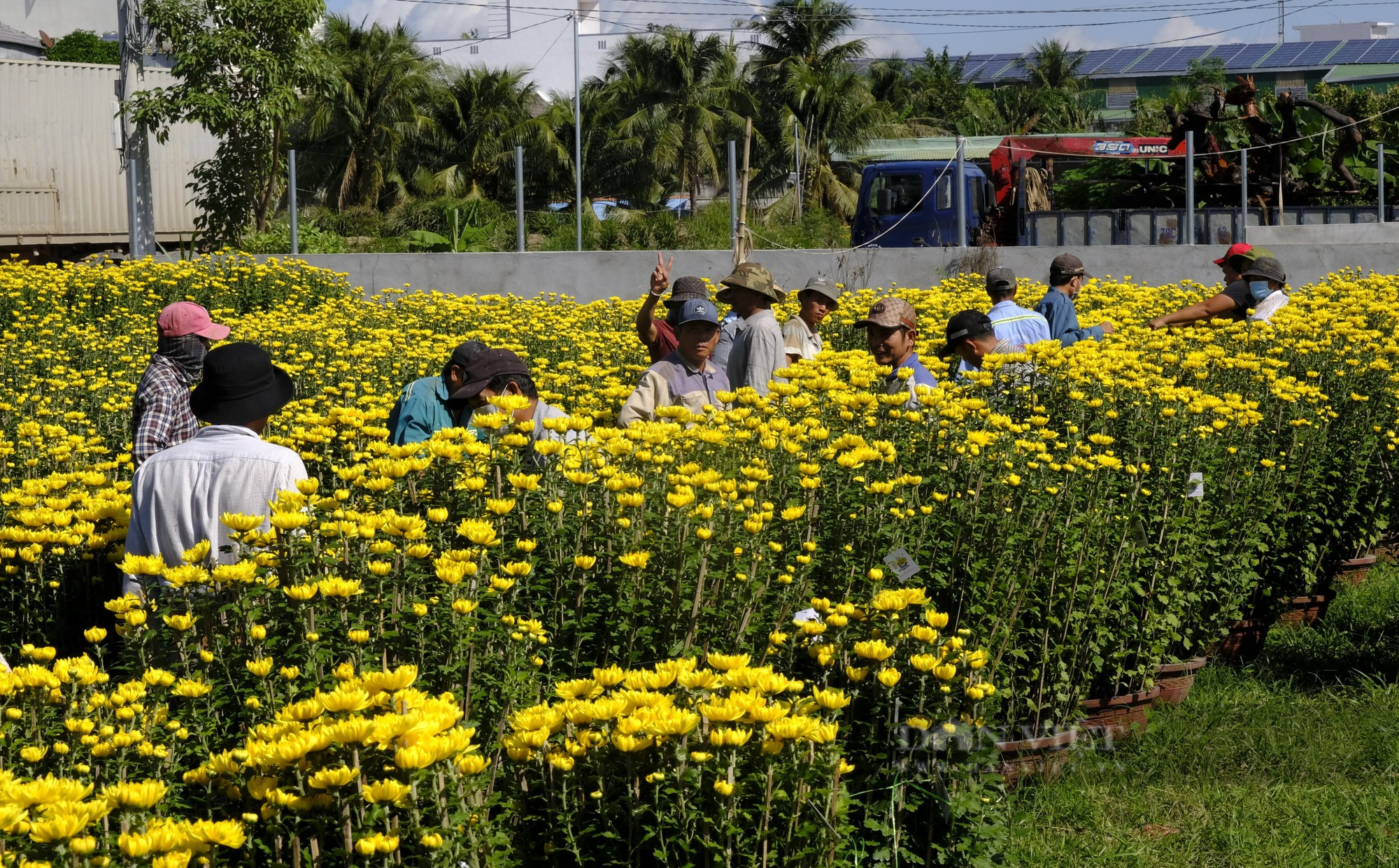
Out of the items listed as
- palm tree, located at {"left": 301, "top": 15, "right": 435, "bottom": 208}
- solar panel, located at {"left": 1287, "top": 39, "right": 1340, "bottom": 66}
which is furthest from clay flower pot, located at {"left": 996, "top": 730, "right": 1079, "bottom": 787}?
solar panel, located at {"left": 1287, "top": 39, "right": 1340, "bottom": 66}

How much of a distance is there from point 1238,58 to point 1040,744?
70141 mm

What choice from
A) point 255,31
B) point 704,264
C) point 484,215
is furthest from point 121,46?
point 484,215

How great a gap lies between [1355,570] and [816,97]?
3749 cm

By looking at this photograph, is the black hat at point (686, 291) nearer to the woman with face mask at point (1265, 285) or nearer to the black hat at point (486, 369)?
the black hat at point (486, 369)

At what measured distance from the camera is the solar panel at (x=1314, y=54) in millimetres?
63781

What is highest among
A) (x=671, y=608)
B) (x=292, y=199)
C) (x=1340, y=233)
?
(x=292, y=199)

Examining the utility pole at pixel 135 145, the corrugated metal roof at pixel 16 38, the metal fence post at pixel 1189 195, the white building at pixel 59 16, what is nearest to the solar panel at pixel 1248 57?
the white building at pixel 59 16

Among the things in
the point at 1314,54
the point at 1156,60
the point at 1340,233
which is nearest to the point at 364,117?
the point at 1340,233

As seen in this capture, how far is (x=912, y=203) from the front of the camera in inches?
941

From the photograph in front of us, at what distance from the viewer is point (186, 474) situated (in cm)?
373

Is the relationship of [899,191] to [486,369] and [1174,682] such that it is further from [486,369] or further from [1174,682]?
[486,369]

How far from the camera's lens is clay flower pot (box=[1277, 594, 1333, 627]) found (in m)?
6.04

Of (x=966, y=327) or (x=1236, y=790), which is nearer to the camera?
(x=1236, y=790)

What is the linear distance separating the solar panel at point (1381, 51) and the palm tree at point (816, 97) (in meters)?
27.4
